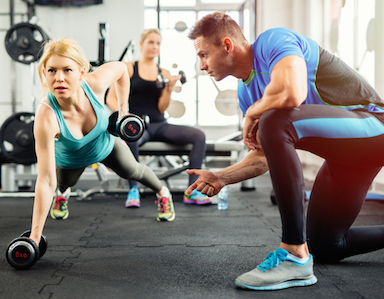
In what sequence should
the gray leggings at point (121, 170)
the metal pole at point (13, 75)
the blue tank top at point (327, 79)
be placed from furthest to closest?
the metal pole at point (13, 75), the gray leggings at point (121, 170), the blue tank top at point (327, 79)

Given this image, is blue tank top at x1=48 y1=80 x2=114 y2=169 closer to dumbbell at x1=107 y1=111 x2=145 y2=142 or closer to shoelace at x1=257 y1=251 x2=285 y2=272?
dumbbell at x1=107 y1=111 x2=145 y2=142

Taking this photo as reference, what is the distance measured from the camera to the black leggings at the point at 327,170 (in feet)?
3.56

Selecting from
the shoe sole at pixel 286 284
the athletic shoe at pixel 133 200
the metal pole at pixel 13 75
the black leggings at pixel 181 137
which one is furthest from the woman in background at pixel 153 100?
the metal pole at pixel 13 75

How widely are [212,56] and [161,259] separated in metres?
0.76

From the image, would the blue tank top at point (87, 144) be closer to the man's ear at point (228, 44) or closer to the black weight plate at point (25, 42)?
the man's ear at point (228, 44)

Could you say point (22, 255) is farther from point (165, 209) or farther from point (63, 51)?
point (165, 209)

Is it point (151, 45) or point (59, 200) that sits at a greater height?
point (151, 45)

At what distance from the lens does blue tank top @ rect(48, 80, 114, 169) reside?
5.43 ft

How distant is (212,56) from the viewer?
4.11ft

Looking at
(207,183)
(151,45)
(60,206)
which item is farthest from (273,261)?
(151,45)

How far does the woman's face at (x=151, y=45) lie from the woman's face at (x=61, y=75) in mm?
1538

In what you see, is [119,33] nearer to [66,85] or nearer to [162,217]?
[162,217]

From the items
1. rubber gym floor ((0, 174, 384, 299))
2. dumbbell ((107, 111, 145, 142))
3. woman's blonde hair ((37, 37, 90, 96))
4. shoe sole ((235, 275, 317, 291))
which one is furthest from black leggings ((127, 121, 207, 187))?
shoe sole ((235, 275, 317, 291))

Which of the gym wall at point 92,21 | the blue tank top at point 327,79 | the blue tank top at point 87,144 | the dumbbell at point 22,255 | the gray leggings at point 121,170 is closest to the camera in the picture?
the blue tank top at point 327,79
